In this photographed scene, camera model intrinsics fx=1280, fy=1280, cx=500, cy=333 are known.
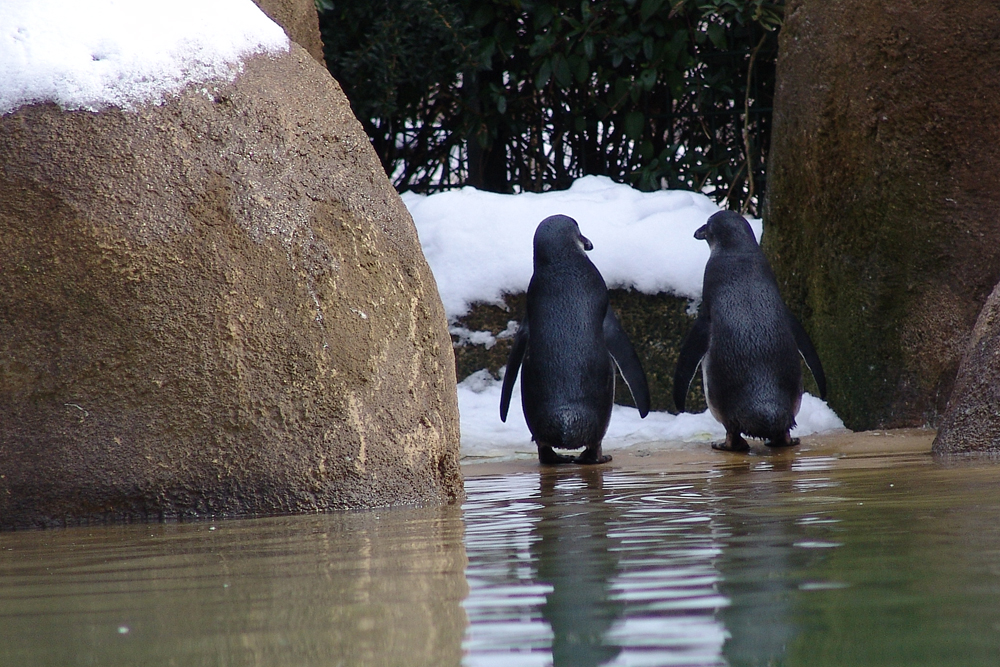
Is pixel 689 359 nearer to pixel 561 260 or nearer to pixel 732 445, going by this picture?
pixel 732 445

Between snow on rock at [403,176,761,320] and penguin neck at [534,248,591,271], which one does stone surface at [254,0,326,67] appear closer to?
penguin neck at [534,248,591,271]

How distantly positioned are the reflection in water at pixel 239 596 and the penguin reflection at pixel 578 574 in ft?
0.34

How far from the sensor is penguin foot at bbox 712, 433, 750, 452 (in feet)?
17.7

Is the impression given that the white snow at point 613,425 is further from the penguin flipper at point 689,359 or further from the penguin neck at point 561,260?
the penguin neck at point 561,260

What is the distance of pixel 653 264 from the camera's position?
268 inches

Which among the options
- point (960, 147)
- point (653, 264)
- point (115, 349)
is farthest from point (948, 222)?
point (115, 349)

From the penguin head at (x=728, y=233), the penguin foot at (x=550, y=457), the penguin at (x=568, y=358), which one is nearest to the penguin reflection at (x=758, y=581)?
the penguin foot at (x=550, y=457)

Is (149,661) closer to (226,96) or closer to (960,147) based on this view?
(226,96)

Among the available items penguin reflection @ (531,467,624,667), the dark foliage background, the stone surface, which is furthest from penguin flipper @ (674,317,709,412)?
penguin reflection @ (531,467,624,667)

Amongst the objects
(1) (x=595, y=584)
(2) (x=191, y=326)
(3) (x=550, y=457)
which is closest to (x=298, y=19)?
(3) (x=550, y=457)

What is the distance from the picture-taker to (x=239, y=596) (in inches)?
61.7

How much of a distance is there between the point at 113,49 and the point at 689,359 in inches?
138

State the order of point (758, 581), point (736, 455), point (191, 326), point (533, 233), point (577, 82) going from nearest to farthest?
point (758, 581), point (191, 326), point (736, 455), point (533, 233), point (577, 82)

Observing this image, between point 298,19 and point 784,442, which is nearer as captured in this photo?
point 784,442
